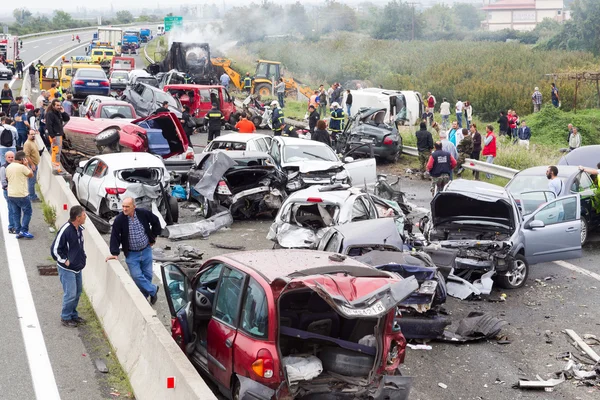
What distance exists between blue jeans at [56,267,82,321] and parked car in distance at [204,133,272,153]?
964cm

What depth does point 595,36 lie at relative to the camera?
66.9 metres

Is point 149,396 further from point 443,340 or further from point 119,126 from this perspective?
point 119,126

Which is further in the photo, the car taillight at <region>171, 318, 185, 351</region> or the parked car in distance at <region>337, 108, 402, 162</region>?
the parked car in distance at <region>337, 108, 402, 162</region>

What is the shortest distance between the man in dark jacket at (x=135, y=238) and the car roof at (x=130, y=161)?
209 inches

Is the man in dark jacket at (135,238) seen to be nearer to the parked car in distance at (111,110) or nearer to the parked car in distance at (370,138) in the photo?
the parked car in distance at (370,138)

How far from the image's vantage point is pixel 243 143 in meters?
20.3

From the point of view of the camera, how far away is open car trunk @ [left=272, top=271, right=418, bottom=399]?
7.40 meters

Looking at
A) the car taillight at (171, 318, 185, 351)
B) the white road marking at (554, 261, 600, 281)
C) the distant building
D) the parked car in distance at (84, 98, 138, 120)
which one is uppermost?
the distant building

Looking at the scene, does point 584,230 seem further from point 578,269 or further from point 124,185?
point 124,185

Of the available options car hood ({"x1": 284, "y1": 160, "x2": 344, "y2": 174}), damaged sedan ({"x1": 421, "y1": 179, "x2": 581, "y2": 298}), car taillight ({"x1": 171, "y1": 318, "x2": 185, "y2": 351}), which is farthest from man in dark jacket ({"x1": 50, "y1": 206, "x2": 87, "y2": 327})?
car hood ({"x1": 284, "y1": 160, "x2": 344, "y2": 174})

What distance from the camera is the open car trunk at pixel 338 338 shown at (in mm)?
7398

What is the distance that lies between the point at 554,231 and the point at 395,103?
65.2 feet

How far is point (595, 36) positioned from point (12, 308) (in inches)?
2496

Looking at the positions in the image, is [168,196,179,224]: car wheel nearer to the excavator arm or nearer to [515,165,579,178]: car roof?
[515,165,579,178]: car roof
